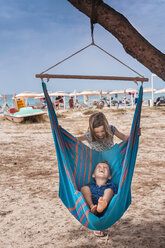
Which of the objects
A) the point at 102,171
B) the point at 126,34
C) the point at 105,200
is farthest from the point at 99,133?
the point at 126,34

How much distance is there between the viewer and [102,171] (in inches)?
86.0

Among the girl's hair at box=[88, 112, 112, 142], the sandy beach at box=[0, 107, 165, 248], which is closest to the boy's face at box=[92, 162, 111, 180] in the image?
the girl's hair at box=[88, 112, 112, 142]

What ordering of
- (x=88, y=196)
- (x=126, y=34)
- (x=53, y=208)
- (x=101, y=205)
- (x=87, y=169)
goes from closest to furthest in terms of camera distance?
(x=101, y=205), (x=88, y=196), (x=126, y=34), (x=87, y=169), (x=53, y=208)

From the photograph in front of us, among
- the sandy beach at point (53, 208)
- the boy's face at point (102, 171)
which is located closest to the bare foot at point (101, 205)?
the boy's face at point (102, 171)

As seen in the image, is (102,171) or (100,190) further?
(102,171)

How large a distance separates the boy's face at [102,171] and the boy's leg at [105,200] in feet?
0.73

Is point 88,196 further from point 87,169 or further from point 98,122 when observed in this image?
point 98,122

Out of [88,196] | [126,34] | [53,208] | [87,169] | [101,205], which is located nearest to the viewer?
[101,205]

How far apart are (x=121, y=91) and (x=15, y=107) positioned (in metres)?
15.0

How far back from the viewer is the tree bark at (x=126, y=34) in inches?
80.4

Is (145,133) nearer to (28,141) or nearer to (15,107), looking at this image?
(28,141)

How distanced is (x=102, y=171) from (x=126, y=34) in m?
1.12

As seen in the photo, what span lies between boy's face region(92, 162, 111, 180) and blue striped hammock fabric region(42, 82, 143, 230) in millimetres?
37

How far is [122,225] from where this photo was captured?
2.45 metres
